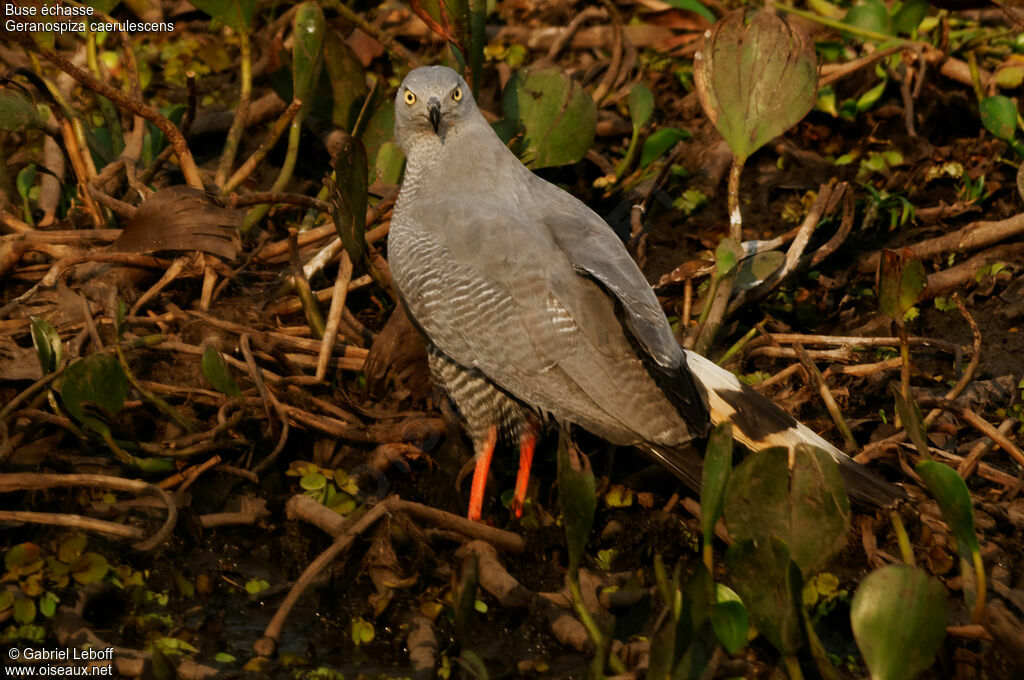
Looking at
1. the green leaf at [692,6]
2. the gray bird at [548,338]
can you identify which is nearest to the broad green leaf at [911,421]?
the gray bird at [548,338]

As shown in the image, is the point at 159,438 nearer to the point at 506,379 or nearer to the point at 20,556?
the point at 20,556

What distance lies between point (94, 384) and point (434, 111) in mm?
1520

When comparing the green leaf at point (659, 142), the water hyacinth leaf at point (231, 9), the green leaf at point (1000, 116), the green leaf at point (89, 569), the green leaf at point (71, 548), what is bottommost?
the green leaf at point (89, 569)

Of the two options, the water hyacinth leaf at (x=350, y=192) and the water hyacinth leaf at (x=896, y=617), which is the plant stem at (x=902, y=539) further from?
the water hyacinth leaf at (x=350, y=192)

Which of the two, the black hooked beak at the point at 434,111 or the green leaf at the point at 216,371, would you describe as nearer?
the green leaf at the point at 216,371

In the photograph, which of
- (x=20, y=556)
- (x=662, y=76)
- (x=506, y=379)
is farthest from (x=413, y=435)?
(x=662, y=76)

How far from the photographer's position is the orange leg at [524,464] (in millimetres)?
3705

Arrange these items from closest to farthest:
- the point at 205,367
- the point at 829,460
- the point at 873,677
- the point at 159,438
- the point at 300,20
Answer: the point at 873,677
the point at 829,460
the point at 205,367
the point at 159,438
the point at 300,20

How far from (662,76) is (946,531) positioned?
10.7 ft

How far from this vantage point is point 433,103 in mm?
3812

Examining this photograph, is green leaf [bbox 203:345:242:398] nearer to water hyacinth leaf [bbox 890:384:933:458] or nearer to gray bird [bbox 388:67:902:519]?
gray bird [bbox 388:67:902:519]

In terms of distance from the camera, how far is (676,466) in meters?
3.44

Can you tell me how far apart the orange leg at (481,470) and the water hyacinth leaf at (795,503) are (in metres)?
1.19

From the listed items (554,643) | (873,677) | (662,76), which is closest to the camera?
(873,677)
